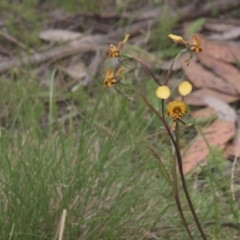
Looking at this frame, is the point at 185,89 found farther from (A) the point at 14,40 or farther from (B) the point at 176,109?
(A) the point at 14,40

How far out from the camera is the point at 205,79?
3428mm

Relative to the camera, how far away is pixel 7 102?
3236 millimetres

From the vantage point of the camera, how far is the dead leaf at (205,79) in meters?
3.31

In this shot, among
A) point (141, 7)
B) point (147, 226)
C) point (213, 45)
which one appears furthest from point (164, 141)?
point (141, 7)

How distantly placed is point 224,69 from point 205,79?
4.5 inches

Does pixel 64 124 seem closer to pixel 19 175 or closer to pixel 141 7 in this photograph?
pixel 19 175

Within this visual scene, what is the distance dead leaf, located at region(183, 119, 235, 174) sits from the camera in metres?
2.74

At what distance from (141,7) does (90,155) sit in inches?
79.6

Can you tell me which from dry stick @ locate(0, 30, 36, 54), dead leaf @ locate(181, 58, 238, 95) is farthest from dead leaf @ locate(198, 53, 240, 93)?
dry stick @ locate(0, 30, 36, 54)

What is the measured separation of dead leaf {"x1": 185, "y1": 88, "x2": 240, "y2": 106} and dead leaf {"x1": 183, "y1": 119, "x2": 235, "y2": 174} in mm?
201

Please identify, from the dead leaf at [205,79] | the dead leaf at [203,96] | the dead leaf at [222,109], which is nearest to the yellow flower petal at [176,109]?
the dead leaf at [222,109]

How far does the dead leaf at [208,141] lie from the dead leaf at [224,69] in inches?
12.4

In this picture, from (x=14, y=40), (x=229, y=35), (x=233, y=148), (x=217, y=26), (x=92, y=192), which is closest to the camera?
(x=92, y=192)

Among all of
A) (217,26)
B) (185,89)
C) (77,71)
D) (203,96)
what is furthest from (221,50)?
(185,89)
